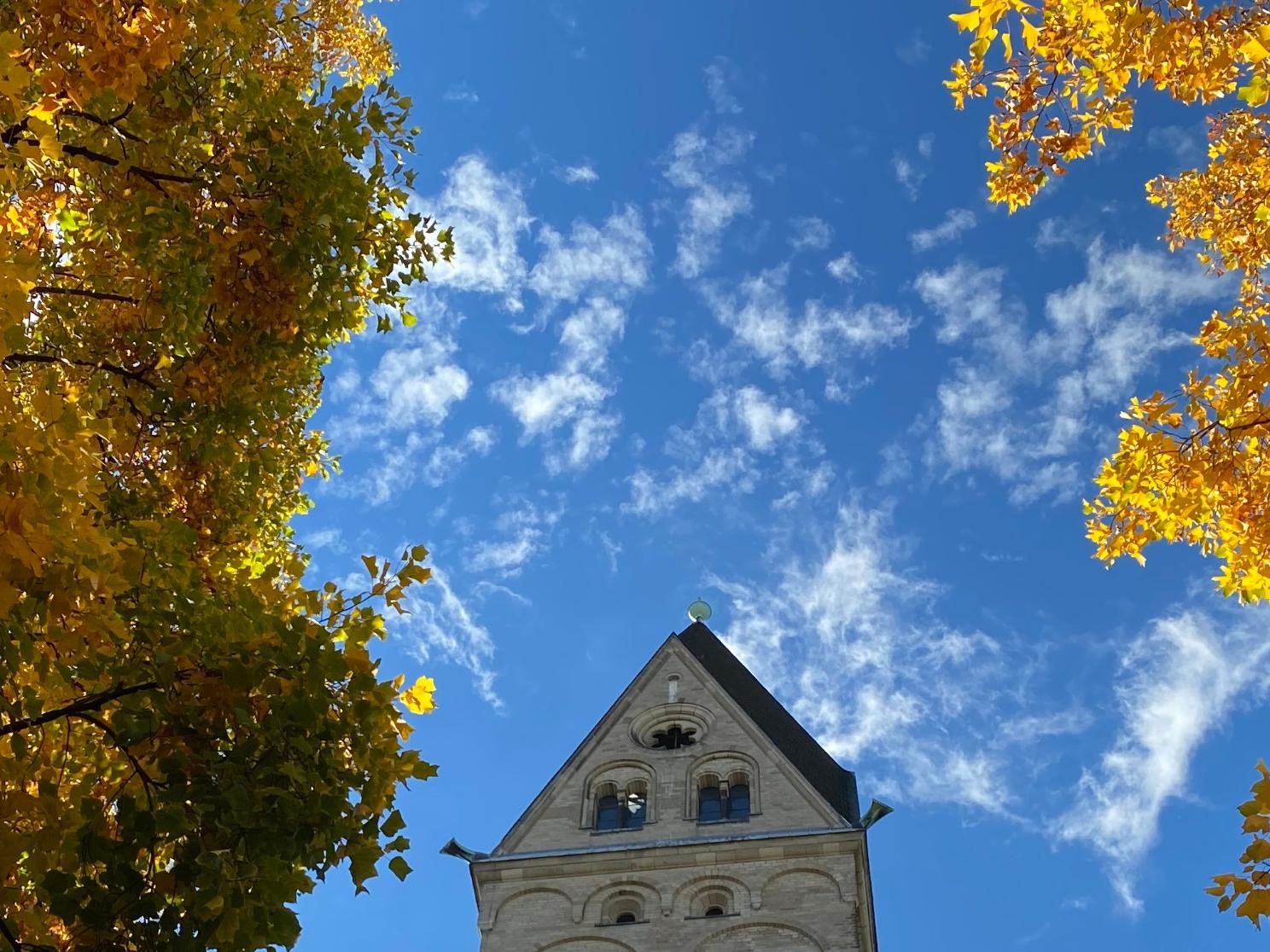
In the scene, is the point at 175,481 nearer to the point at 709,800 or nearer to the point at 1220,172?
the point at 1220,172

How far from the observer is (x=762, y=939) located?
23.3 meters

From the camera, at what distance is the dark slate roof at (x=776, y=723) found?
2783 centimetres

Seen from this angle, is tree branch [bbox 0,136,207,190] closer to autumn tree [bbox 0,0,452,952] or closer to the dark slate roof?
autumn tree [bbox 0,0,452,952]

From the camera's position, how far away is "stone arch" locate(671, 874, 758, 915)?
24.1 m

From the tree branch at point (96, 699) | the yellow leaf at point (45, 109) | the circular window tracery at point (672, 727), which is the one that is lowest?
the tree branch at point (96, 699)

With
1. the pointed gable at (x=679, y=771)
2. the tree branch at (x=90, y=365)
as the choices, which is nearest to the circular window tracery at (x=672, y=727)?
the pointed gable at (x=679, y=771)

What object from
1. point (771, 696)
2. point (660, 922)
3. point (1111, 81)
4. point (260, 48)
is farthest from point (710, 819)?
point (1111, 81)

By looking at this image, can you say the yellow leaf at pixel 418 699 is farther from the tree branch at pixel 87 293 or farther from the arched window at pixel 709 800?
the arched window at pixel 709 800

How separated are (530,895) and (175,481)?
17.8 meters

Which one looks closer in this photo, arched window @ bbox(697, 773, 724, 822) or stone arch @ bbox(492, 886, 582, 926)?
stone arch @ bbox(492, 886, 582, 926)

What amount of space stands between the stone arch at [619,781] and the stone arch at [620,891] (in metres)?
2.19

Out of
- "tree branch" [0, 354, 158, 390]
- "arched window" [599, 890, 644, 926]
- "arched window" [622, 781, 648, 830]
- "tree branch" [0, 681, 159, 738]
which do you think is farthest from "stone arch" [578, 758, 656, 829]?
"tree branch" [0, 681, 159, 738]

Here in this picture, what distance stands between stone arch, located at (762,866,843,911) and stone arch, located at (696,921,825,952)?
0.49 m

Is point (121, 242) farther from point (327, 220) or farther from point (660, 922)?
point (660, 922)
